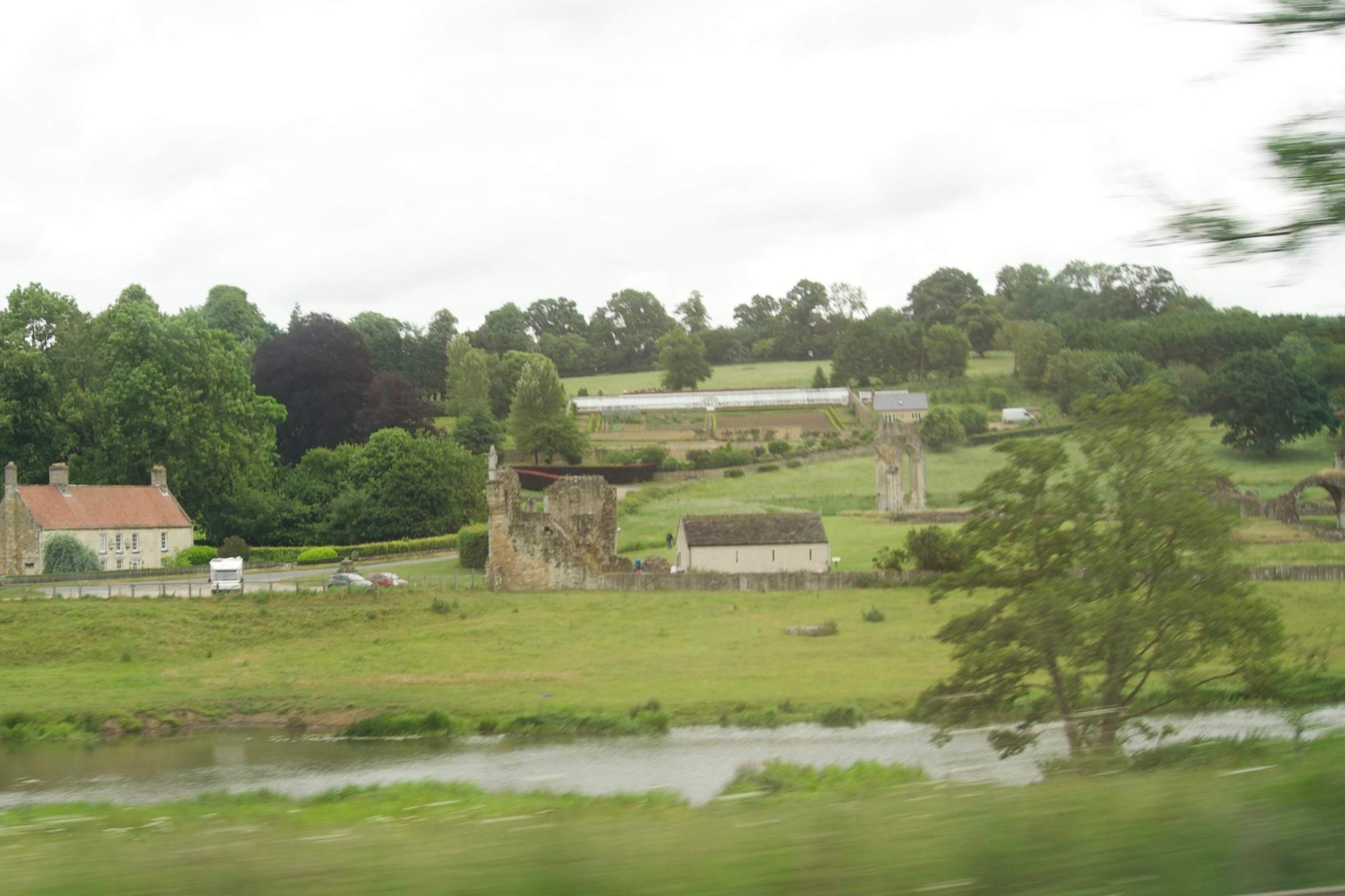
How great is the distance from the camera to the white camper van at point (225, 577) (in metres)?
38.7

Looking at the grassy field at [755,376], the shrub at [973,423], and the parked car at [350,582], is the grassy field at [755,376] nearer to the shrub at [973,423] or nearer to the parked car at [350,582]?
→ the shrub at [973,423]

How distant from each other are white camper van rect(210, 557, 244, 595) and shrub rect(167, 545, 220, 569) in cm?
966

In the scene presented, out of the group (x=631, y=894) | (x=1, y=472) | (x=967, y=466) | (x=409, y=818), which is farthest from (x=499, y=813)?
(x=967, y=466)

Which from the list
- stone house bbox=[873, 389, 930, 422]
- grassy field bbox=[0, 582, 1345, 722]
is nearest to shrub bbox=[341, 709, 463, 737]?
grassy field bbox=[0, 582, 1345, 722]

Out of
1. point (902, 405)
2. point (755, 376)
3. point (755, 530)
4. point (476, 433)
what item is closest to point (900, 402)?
point (902, 405)

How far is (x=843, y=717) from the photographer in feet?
69.2

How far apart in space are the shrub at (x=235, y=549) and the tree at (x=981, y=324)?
6423cm

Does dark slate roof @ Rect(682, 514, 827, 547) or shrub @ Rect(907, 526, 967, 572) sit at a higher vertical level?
dark slate roof @ Rect(682, 514, 827, 547)

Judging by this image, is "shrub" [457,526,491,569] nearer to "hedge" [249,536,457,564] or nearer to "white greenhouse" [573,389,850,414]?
"hedge" [249,536,457,564]

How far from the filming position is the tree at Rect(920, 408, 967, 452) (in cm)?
7362

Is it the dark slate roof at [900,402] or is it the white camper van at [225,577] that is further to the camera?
the dark slate roof at [900,402]

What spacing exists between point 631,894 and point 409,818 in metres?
3.00

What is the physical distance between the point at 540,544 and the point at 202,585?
11.5 metres

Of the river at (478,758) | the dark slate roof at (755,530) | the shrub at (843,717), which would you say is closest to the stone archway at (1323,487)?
the dark slate roof at (755,530)
